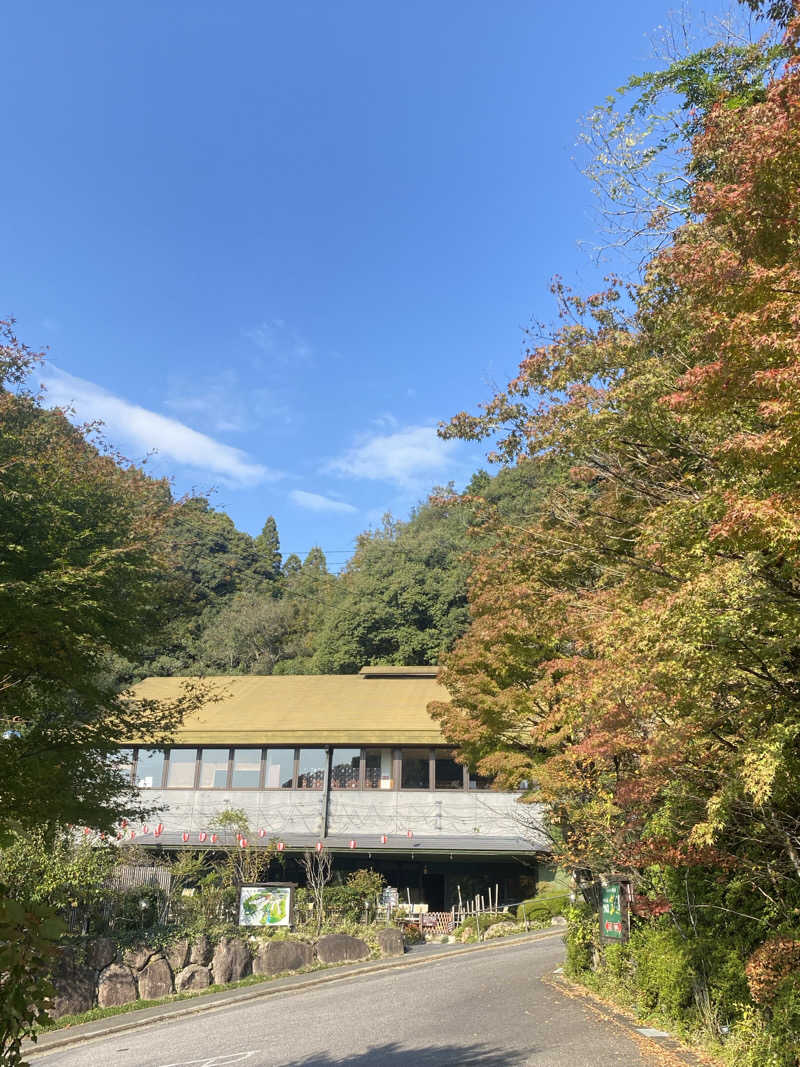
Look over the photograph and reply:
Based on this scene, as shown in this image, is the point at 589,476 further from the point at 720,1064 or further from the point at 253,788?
the point at 253,788

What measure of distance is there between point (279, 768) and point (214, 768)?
2.55m

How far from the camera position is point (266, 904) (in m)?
19.5

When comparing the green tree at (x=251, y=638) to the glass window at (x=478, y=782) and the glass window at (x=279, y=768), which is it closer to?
the glass window at (x=279, y=768)

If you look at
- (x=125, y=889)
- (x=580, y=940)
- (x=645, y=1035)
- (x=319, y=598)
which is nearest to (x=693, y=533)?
(x=645, y=1035)

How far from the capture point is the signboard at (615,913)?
13.6 meters

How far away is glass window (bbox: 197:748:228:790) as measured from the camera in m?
29.1

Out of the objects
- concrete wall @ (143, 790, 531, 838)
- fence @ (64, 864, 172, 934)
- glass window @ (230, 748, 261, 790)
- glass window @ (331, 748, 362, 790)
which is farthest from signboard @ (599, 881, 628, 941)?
glass window @ (230, 748, 261, 790)

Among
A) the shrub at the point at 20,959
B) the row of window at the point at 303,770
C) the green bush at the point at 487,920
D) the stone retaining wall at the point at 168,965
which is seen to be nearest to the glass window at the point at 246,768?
the row of window at the point at 303,770

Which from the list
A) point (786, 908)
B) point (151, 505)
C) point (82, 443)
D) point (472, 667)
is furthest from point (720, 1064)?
point (82, 443)

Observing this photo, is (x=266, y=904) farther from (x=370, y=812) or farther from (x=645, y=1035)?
(x=645, y=1035)

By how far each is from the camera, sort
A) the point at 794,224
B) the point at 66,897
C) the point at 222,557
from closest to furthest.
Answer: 1. the point at 794,224
2. the point at 66,897
3. the point at 222,557

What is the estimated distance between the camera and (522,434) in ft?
44.5

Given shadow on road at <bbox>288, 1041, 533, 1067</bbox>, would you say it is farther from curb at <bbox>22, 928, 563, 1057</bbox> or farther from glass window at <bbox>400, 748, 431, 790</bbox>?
glass window at <bbox>400, 748, 431, 790</bbox>

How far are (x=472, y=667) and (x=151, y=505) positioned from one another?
18525 millimetres
